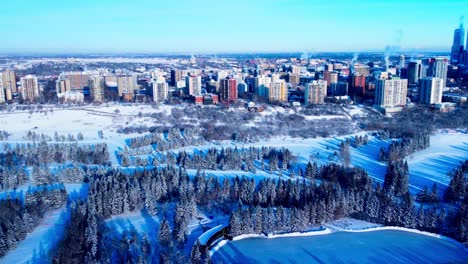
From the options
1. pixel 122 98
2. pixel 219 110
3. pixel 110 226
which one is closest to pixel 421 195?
pixel 110 226

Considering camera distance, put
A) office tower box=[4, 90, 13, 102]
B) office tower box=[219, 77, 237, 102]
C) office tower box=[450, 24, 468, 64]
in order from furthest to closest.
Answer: office tower box=[450, 24, 468, 64] < office tower box=[4, 90, 13, 102] < office tower box=[219, 77, 237, 102]

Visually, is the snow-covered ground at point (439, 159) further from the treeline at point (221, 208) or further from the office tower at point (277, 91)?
the office tower at point (277, 91)

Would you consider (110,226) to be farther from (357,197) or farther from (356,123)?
(356,123)

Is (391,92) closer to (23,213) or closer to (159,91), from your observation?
(159,91)

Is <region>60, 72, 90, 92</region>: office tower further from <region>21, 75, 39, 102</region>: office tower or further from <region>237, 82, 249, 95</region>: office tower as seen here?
<region>237, 82, 249, 95</region>: office tower

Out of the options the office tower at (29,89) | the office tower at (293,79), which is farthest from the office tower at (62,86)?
the office tower at (293,79)

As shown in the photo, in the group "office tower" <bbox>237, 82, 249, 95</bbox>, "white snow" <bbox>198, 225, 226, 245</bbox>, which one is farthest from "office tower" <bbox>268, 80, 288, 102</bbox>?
"white snow" <bbox>198, 225, 226, 245</bbox>
